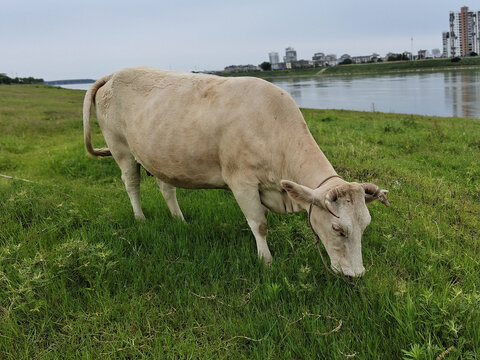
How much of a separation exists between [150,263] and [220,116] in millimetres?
1535

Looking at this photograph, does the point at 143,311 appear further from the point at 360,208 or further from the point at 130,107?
the point at 130,107

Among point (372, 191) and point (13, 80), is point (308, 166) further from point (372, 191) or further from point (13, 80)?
point (13, 80)

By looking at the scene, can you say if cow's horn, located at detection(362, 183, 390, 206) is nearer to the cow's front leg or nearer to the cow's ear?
the cow's ear

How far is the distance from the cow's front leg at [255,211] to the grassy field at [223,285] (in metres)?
0.14

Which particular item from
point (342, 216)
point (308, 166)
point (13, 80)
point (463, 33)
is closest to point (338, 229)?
point (342, 216)

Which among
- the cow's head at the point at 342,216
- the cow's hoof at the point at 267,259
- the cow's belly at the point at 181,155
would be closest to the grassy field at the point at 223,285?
the cow's hoof at the point at 267,259

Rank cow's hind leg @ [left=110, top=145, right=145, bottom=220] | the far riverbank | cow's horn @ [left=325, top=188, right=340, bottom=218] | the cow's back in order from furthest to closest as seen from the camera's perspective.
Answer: the far riverbank, cow's hind leg @ [left=110, top=145, right=145, bottom=220], the cow's back, cow's horn @ [left=325, top=188, right=340, bottom=218]

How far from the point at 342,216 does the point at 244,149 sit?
1.22 metres

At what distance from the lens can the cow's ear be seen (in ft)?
9.12

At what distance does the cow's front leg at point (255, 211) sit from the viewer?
3532 millimetres

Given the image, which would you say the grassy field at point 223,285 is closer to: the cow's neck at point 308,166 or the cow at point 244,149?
the cow at point 244,149

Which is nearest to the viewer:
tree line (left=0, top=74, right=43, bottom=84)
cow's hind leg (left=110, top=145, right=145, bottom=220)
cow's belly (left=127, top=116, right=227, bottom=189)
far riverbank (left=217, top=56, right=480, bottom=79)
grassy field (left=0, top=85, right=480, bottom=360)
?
grassy field (left=0, top=85, right=480, bottom=360)

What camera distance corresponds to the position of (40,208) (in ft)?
15.7

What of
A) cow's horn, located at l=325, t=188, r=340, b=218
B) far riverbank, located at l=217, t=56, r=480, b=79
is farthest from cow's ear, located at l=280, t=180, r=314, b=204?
far riverbank, located at l=217, t=56, r=480, b=79
